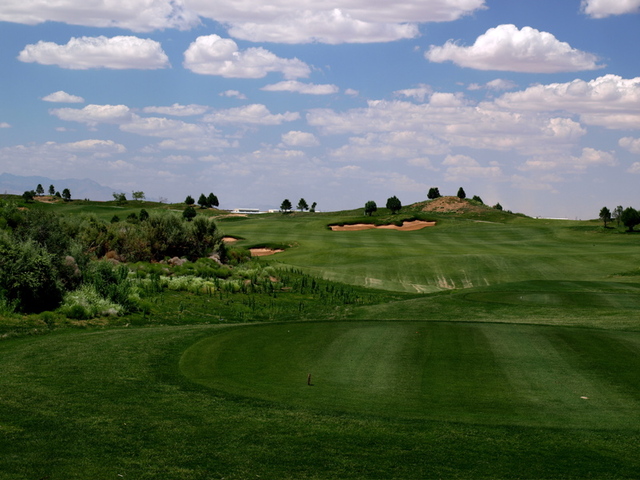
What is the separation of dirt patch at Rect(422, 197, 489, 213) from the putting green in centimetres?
9666

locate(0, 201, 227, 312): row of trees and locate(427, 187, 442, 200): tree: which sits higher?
locate(427, 187, 442, 200): tree

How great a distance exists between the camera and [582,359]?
1278cm

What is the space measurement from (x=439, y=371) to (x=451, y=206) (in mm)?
105764

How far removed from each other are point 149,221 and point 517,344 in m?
29.1

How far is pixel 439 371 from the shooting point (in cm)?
1165

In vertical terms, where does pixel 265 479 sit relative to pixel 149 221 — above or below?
below

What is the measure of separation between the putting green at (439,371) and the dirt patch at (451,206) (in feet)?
317

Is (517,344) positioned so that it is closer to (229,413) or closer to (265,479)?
(229,413)

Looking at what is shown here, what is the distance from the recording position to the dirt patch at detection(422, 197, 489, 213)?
111 m

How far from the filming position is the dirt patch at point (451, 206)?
111 metres

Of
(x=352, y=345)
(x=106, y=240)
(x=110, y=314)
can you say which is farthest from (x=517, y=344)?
(x=106, y=240)

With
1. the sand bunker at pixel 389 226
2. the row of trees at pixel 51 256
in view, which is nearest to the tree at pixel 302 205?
the sand bunker at pixel 389 226

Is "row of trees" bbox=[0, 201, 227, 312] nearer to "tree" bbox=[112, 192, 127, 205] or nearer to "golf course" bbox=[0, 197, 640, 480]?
"golf course" bbox=[0, 197, 640, 480]

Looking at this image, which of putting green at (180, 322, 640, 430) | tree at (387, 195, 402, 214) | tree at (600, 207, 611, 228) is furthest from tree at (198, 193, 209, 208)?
putting green at (180, 322, 640, 430)
